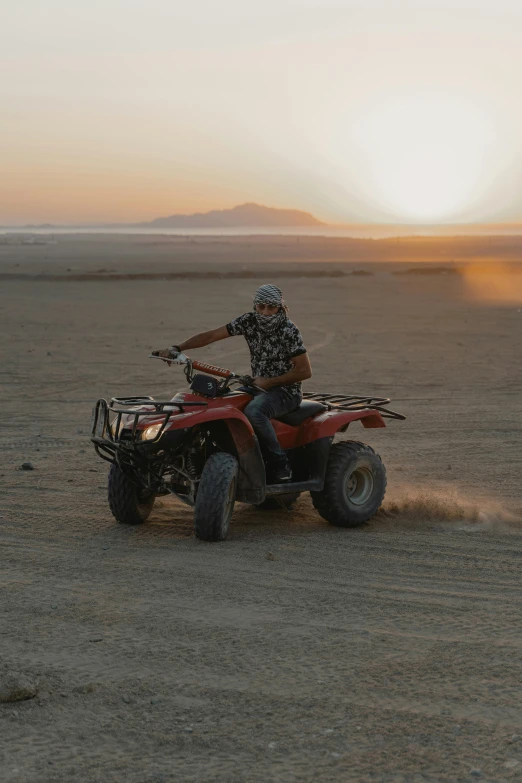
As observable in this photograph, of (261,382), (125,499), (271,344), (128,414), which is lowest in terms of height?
(125,499)

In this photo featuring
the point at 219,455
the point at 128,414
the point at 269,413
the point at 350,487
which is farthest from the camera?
the point at 350,487

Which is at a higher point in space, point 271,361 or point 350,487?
point 271,361

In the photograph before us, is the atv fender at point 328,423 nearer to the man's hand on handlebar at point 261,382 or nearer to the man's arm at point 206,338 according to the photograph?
the man's hand on handlebar at point 261,382

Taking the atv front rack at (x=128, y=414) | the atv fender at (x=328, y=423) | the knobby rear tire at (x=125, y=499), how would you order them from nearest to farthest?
the atv front rack at (x=128, y=414), the knobby rear tire at (x=125, y=499), the atv fender at (x=328, y=423)

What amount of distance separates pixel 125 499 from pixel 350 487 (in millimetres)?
1867

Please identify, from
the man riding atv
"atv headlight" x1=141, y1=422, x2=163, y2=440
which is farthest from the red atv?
the man riding atv

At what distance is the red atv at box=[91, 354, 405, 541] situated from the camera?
7906mm

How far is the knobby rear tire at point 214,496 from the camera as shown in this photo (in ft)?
25.9

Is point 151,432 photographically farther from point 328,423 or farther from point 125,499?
point 328,423

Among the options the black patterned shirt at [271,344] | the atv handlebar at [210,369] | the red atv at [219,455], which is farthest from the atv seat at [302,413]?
the atv handlebar at [210,369]

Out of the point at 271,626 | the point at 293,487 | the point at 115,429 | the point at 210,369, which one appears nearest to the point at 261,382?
the point at 210,369

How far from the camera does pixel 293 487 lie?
27.8 ft

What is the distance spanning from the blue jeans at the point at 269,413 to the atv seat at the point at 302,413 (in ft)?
0.39

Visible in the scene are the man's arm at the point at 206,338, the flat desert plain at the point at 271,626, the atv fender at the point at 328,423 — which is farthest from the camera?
the atv fender at the point at 328,423
